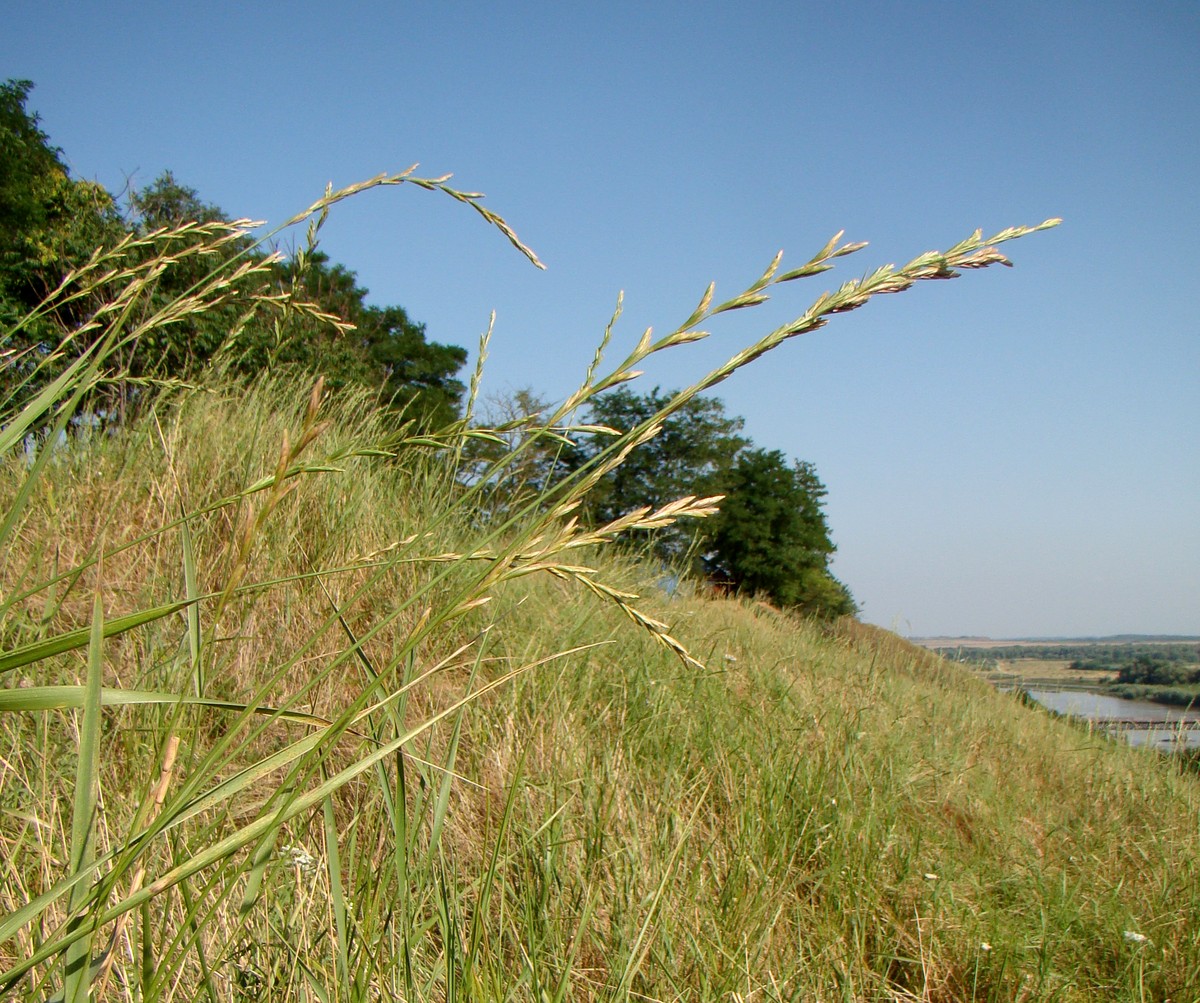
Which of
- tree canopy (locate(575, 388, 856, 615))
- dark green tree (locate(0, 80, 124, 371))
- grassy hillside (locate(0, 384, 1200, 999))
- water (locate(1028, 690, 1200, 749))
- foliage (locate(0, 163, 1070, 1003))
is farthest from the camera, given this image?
tree canopy (locate(575, 388, 856, 615))

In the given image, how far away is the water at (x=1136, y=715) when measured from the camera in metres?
4.61

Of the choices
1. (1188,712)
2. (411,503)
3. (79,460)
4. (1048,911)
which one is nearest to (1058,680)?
(1188,712)

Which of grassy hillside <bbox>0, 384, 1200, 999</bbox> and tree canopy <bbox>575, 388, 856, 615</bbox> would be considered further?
tree canopy <bbox>575, 388, 856, 615</bbox>

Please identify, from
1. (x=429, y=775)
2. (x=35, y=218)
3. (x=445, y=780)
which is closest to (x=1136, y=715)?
(x=429, y=775)

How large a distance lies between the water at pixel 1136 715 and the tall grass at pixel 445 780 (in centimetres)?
49

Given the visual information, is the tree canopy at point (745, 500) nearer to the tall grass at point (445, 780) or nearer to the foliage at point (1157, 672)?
the foliage at point (1157, 672)

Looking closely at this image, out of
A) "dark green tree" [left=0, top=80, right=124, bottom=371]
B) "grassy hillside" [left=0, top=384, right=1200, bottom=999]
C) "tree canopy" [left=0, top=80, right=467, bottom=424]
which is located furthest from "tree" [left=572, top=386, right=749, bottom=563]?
"grassy hillside" [left=0, top=384, right=1200, bottom=999]

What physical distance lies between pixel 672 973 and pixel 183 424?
3.41 meters

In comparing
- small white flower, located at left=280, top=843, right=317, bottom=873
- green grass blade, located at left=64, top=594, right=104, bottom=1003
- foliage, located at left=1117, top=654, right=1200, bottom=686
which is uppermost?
green grass blade, located at left=64, top=594, right=104, bottom=1003

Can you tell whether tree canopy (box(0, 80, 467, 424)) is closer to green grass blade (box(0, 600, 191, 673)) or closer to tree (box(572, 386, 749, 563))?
green grass blade (box(0, 600, 191, 673))

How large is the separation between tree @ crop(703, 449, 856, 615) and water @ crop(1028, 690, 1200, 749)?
1043 inches

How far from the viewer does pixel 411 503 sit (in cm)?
377

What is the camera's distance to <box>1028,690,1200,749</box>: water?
461 cm

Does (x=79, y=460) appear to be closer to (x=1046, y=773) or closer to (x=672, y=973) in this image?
(x=672, y=973)
